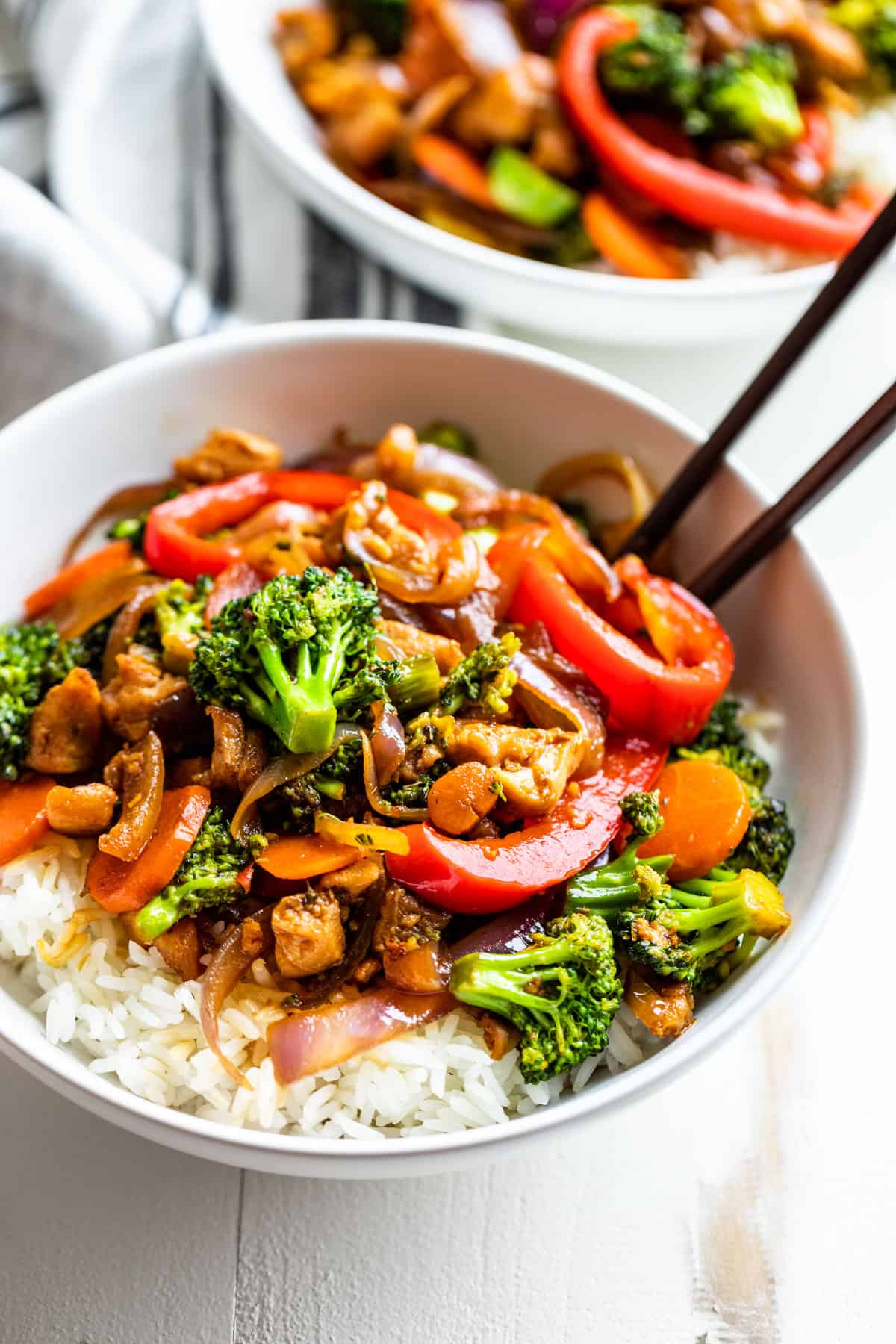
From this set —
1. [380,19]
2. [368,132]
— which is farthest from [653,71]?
[380,19]

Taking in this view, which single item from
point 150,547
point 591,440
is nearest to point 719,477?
point 591,440

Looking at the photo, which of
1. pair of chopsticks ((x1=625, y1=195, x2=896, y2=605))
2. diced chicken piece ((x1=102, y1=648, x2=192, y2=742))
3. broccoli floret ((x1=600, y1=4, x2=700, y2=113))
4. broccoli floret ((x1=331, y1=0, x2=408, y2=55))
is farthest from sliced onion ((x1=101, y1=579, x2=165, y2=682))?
broccoli floret ((x1=331, y1=0, x2=408, y2=55))

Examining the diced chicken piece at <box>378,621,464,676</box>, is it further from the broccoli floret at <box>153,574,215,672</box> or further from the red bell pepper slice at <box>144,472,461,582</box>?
the broccoli floret at <box>153,574,215,672</box>

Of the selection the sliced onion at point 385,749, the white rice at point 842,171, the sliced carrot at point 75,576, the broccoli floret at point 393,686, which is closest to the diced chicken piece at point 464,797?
the sliced onion at point 385,749

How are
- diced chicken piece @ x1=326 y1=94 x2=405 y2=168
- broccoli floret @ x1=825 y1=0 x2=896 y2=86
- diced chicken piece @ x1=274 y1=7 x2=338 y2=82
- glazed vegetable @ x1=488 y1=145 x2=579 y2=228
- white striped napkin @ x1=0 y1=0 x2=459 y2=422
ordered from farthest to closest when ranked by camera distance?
broccoli floret @ x1=825 y1=0 x2=896 y2=86 < diced chicken piece @ x1=274 y1=7 x2=338 y2=82 < diced chicken piece @ x1=326 y1=94 x2=405 y2=168 < glazed vegetable @ x1=488 y1=145 x2=579 y2=228 < white striped napkin @ x1=0 y1=0 x2=459 y2=422

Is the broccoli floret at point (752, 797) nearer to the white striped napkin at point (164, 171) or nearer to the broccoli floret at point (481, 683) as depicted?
the broccoli floret at point (481, 683)
